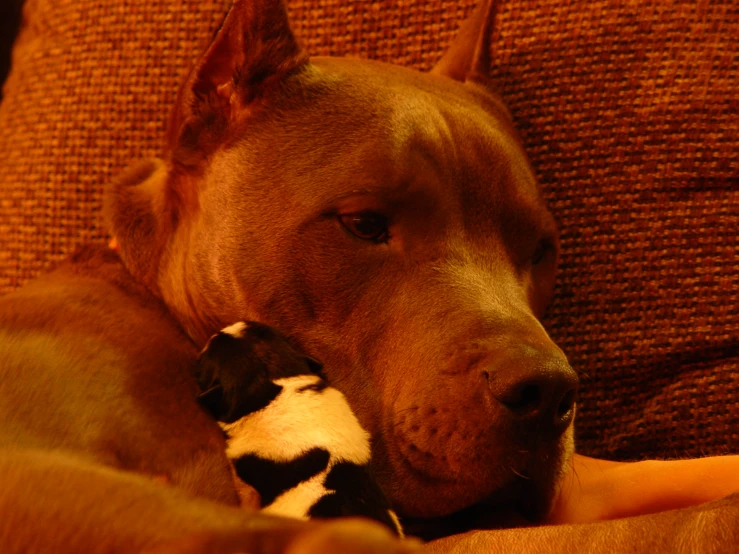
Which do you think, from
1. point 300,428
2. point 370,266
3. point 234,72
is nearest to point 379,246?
point 370,266

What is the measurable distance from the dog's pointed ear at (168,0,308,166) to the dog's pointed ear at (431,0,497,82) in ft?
1.89

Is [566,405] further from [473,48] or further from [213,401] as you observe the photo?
[473,48]

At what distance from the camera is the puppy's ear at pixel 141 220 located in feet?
6.03

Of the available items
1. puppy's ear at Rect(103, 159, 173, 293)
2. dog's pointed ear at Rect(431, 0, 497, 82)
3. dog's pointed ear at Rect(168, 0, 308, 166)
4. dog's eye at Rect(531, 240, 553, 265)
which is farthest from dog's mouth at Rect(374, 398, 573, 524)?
dog's pointed ear at Rect(431, 0, 497, 82)

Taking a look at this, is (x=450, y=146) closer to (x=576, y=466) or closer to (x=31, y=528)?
(x=576, y=466)

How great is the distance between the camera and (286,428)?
139cm

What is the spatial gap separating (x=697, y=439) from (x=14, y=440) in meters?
1.46

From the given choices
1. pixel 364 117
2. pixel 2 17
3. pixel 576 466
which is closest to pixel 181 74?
pixel 364 117

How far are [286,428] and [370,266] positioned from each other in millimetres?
392

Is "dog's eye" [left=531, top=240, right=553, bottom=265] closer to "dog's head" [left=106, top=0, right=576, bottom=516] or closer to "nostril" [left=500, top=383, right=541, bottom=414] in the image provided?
"dog's head" [left=106, top=0, right=576, bottom=516]

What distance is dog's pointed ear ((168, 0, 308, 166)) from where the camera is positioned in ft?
5.87

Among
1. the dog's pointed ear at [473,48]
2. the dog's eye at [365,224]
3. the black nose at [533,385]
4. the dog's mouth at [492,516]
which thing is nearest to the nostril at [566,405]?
the black nose at [533,385]

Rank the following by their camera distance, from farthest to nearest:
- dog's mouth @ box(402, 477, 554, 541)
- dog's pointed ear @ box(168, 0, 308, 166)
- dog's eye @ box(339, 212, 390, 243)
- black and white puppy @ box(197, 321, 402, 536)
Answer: dog's pointed ear @ box(168, 0, 308, 166), dog's eye @ box(339, 212, 390, 243), dog's mouth @ box(402, 477, 554, 541), black and white puppy @ box(197, 321, 402, 536)

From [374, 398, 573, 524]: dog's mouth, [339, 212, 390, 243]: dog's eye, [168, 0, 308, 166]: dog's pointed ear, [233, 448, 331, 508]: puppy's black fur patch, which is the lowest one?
[374, 398, 573, 524]: dog's mouth
